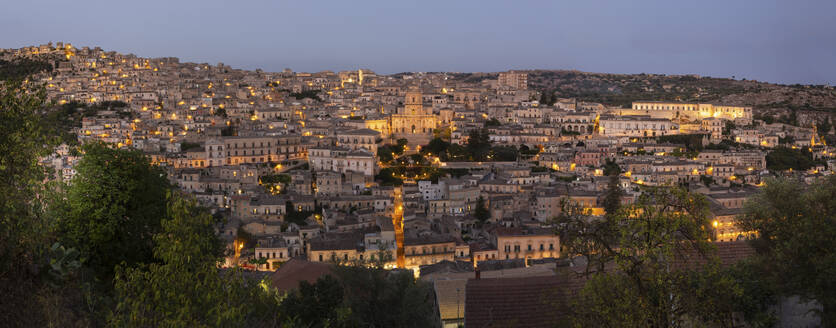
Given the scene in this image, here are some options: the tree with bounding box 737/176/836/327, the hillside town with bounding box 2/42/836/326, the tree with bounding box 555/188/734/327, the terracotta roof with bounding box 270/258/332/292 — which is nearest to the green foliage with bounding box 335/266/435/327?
the hillside town with bounding box 2/42/836/326

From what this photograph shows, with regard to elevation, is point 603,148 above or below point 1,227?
below

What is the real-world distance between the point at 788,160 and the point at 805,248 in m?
49.1

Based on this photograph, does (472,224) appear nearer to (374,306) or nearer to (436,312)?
(436,312)

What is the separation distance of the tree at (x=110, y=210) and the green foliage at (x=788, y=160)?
162ft

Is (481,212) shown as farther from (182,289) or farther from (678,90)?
(678,90)

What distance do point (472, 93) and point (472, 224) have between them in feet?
133

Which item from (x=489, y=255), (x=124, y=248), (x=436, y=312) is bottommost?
(x=489, y=255)

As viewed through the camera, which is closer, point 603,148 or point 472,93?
point 603,148

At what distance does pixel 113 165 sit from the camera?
12.5 m

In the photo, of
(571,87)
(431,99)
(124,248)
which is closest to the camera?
(124,248)

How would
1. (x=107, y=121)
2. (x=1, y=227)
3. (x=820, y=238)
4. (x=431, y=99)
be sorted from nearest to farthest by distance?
(x=1, y=227), (x=820, y=238), (x=107, y=121), (x=431, y=99)

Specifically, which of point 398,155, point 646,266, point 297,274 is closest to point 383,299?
point 297,274

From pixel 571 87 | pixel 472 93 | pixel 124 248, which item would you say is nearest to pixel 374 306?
pixel 124 248

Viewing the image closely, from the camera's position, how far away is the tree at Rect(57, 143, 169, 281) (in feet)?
36.4
